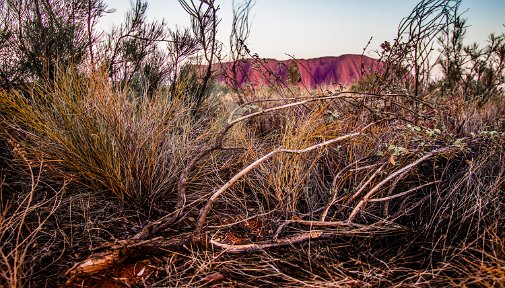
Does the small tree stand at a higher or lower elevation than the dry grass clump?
higher

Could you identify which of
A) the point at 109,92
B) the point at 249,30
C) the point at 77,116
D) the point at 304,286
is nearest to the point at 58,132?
the point at 77,116

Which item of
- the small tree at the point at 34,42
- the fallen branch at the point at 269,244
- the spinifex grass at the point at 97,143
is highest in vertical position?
the small tree at the point at 34,42

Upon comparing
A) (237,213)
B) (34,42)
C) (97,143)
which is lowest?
(237,213)

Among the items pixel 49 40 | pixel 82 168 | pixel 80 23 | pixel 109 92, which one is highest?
pixel 80 23

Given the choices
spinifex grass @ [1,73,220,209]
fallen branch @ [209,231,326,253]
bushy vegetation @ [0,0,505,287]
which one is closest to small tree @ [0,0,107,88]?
bushy vegetation @ [0,0,505,287]

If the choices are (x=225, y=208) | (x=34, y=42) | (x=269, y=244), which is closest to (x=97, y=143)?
(x=225, y=208)

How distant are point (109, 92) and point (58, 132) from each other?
1.15ft

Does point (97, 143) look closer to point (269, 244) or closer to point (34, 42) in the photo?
point (269, 244)

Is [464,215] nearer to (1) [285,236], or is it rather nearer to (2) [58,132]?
(1) [285,236]

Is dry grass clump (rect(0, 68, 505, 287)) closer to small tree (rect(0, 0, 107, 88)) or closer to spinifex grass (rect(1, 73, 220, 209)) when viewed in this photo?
spinifex grass (rect(1, 73, 220, 209))

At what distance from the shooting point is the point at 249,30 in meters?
3.70

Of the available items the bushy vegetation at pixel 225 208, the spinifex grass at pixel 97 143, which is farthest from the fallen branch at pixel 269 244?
the spinifex grass at pixel 97 143

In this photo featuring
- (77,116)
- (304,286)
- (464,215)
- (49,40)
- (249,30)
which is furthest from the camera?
(249,30)

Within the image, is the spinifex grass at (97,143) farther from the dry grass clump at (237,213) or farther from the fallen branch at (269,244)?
the fallen branch at (269,244)
